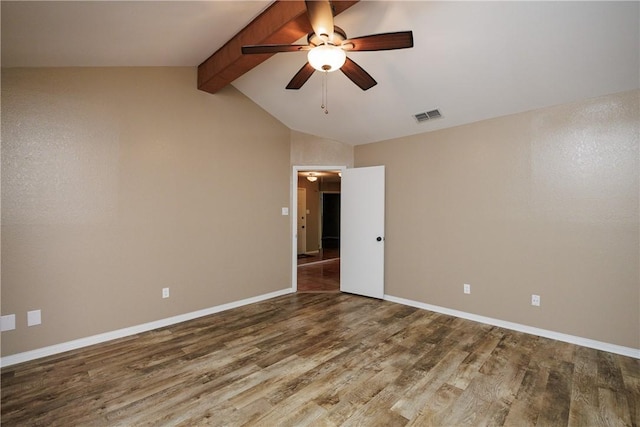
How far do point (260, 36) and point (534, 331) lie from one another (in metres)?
4.09

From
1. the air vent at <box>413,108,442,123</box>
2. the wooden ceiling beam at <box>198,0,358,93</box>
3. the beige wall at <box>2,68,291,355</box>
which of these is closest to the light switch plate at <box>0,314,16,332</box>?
the beige wall at <box>2,68,291,355</box>

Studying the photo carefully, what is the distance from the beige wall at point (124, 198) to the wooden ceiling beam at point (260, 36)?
0.52m

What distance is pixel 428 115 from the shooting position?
3.83 m

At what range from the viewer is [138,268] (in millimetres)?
3348

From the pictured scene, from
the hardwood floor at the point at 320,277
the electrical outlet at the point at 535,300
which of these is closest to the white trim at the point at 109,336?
the hardwood floor at the point at 320,277

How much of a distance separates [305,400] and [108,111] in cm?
328

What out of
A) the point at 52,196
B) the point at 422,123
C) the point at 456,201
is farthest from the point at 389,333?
the point at 52,196

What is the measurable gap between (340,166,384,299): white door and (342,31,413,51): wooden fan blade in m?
2.61

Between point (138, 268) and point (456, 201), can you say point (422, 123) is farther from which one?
point (138, 268)

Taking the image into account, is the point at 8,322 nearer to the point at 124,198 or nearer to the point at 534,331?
the point at 124,198

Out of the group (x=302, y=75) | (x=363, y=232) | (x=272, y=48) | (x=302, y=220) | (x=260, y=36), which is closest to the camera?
(x=272, y=48)

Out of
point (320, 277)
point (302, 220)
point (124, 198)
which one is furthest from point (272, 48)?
point (302, 220)

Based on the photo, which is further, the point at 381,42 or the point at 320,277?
the point at 320,277

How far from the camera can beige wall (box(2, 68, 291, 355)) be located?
2.71m
